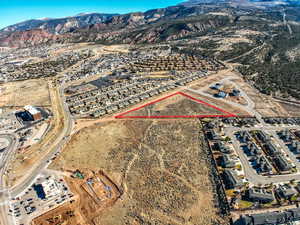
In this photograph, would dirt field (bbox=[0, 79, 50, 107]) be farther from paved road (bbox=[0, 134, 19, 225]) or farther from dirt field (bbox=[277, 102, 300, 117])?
dirt field (bbox=[277, 102, 300, 117])

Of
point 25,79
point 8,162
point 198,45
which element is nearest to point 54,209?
point 8,162

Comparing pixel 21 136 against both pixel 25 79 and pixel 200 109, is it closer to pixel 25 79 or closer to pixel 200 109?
pixel 200 109

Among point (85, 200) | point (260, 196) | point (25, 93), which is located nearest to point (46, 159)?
point (85, 200)

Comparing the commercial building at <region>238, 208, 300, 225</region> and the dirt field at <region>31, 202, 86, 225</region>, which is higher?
the dirt field at <region>31, 202, 86, 225</region>

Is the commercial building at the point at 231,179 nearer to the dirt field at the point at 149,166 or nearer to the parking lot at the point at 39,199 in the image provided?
the dirt field at the point at 149,166

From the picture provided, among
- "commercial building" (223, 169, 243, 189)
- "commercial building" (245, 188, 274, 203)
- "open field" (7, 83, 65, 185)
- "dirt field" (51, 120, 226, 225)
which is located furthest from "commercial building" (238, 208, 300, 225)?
"open field" (7, 83, 65, 185)
